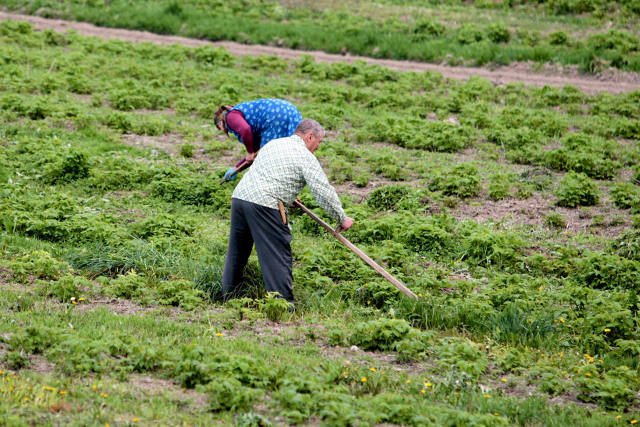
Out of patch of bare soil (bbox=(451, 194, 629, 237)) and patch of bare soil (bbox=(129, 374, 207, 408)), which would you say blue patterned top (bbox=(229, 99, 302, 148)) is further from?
patch of bare soil (bbox=(129, 374, 207, 408))

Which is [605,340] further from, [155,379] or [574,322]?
[155,379]

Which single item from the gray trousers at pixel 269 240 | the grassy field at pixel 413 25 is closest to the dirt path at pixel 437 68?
the grassy field at pixel 413 25

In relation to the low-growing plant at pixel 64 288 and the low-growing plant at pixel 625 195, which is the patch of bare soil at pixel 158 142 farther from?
the low-growing plant at pixel 625 195

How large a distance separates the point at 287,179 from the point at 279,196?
0.58ft

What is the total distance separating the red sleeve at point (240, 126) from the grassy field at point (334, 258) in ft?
4.21

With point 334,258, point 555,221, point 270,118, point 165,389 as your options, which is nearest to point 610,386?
point 165,389

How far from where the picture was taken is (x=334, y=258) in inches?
398

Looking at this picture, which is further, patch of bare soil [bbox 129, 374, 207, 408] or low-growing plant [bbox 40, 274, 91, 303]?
low-growing plant [bbox 40, 274, 91, 303]

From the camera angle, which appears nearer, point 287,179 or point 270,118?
point 287,179

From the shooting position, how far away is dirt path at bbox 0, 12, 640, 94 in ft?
58.2

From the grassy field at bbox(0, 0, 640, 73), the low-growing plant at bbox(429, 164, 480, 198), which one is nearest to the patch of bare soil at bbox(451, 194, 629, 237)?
the low-growing plant at bbox(429, 164, 480, 198)

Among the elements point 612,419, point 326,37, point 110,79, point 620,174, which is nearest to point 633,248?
point 620,174

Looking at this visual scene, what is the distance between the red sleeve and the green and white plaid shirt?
0.93 meters

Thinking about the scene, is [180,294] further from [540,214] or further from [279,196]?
[540,214]
